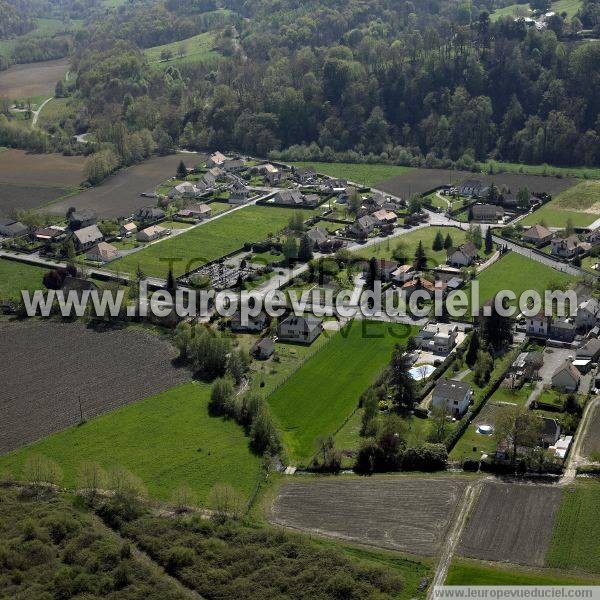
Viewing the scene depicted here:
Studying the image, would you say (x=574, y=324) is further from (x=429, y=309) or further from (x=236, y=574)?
(x=236, y=574)

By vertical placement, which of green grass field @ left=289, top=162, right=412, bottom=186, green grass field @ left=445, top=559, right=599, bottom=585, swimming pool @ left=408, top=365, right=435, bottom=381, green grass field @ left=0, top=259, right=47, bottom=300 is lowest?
green grass field @ left=445, top=559, right=599, bottom=585

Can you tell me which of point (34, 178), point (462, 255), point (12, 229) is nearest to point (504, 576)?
point (462, 255)

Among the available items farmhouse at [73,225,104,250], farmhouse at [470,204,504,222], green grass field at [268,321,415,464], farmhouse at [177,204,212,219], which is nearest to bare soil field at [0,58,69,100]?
farmhouse at [177,204,212,219]

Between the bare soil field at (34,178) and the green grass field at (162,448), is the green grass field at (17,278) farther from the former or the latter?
the green grass field at (162,448)

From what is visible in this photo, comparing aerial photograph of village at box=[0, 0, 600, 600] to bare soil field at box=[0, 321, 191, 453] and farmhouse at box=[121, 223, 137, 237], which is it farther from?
farmhouse at box=[121, 223, 137, 237]

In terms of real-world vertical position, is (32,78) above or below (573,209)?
above

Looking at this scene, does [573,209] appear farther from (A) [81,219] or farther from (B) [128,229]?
(A) [81,219]

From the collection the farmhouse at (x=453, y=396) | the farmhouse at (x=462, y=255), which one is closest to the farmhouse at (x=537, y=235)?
the farmhouse at (x=462, y=255)
